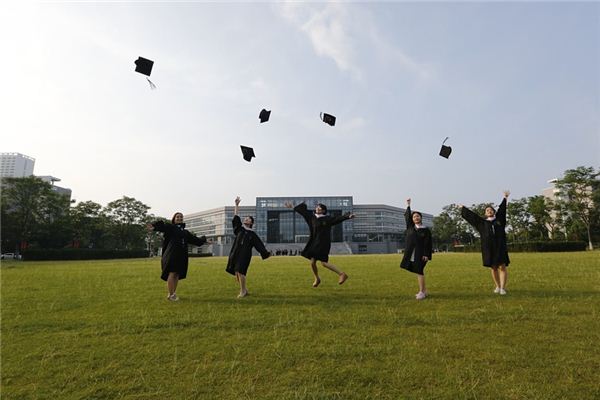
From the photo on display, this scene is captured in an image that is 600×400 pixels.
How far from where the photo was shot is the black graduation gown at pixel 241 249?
820cm

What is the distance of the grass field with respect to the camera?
3.26 m

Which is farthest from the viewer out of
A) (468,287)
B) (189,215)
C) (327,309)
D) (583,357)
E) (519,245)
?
(189,215)

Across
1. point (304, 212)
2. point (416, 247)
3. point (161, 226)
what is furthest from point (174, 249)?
point (416, 247)

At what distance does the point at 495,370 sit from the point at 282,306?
3.80 meters

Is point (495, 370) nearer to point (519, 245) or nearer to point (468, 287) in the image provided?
point (468, 287)

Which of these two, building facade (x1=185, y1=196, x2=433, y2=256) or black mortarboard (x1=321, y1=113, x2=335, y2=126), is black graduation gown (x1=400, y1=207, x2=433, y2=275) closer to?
black mortarboard (x1=321, y1=113, x2=335, y2=126)

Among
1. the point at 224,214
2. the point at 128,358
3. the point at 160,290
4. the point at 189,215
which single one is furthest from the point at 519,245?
the point at 189,215

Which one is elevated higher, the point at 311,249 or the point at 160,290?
the point at 311,249

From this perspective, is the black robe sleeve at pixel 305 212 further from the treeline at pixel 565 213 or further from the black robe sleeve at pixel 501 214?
the treeline at pixel 565 213

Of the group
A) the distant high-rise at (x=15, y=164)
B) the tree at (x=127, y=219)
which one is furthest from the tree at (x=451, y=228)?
the distant high-rise at (x=15, y=164)

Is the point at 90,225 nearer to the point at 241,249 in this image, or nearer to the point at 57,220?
the point at 57,220

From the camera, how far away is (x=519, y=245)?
129ft

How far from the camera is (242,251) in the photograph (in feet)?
27.2

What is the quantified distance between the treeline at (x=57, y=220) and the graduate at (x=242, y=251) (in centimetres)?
4329
